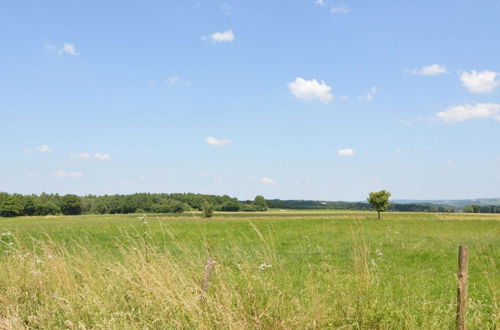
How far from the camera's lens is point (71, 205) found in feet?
366

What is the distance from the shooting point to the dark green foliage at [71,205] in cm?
11138

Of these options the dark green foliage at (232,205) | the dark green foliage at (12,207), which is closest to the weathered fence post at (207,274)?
the dark green foliage at (232,205)

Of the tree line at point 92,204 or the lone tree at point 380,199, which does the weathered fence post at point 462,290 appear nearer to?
the lone tree at point 380,199

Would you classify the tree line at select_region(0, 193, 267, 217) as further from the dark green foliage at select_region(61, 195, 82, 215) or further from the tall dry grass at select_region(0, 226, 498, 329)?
the tall dry grass at select_region(0, 226, 498, 329)

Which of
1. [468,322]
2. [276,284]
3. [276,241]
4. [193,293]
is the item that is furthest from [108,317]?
[276,241]

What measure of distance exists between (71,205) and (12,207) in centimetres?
1625

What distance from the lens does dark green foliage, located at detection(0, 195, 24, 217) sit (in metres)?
96.8

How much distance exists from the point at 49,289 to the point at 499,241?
25.1 m

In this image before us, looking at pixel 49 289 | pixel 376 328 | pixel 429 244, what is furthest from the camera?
pixel 429 244

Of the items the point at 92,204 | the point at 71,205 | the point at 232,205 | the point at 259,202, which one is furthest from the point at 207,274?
the point at 92,204

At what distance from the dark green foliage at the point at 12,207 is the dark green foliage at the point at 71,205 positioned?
12267 mm

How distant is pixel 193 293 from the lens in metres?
5.95

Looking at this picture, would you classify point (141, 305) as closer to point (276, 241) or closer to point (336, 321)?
point (336, 321)

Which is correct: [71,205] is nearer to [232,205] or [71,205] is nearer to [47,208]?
[47,208]
